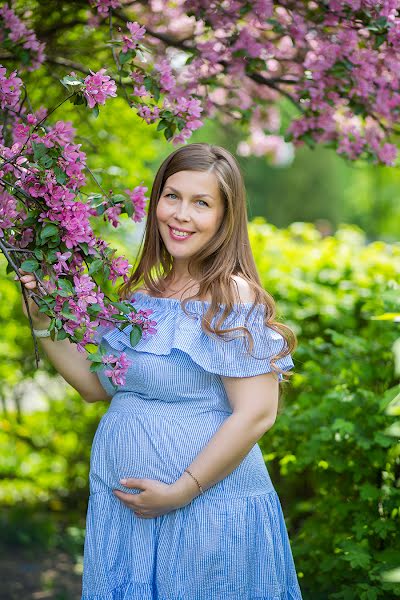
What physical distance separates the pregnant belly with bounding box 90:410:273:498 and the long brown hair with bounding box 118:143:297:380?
27cm

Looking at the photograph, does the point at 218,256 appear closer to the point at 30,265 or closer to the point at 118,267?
A: the point at 118,267

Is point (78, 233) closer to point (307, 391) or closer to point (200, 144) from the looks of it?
point (200, 144)

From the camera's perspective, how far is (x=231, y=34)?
3.48 m

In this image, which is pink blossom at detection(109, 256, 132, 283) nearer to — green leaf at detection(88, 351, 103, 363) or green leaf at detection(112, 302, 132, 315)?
green leaf at detection(112, 302, 132, 315)

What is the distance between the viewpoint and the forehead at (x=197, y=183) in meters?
2.41

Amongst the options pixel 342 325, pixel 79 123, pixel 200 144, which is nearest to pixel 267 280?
pixel 342 325

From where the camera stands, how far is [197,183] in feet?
7.91

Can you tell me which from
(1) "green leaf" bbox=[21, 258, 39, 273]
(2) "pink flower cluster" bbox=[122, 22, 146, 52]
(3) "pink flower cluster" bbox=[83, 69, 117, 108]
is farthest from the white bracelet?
(2) "pink flower cluster" bbox=[122, 22, 146, 52]

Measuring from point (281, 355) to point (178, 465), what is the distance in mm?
414

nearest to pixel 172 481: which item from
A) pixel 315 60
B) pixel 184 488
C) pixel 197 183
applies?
pixel 184 488

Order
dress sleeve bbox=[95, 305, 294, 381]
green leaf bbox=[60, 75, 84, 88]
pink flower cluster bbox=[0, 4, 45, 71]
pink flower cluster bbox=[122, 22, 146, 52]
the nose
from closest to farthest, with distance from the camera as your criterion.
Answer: green leaf bbox=[60, 75, 84, 88] → dress sleeve bbox=[95, 305, 294, 381] → the nose → pink flower cluster bbox=[122, 22, 146, 52] → pink flower cluster bbox=[0, 4, 45, 71]

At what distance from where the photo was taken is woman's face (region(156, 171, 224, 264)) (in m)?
2.41

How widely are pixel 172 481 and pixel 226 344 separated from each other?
1.32 feet

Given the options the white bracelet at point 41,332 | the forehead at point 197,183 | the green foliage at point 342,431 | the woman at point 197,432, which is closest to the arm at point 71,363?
the white bracelet at point 41,332
